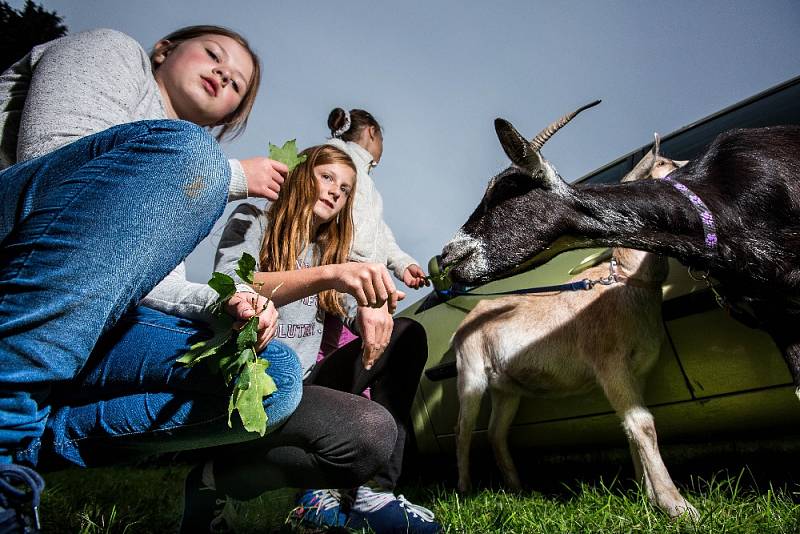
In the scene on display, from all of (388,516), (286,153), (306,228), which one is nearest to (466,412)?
(388,516)

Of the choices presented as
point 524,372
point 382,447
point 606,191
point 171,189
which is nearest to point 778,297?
point 606,191

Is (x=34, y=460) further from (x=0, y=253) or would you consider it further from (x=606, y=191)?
(x=606, y=191)

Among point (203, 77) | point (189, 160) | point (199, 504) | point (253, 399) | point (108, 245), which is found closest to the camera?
point (108, 245)

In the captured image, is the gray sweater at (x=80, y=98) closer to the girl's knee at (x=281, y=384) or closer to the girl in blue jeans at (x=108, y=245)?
the girl in blue jeans at (x=108, y=245)

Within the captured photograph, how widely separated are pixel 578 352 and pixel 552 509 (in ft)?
2.46

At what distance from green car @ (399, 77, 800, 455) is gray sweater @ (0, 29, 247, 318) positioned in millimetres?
1372

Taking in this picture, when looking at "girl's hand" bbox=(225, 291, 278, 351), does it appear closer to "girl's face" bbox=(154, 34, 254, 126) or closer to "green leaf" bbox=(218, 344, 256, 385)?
"green leaf" bbox=(218, 344, 256, 385)

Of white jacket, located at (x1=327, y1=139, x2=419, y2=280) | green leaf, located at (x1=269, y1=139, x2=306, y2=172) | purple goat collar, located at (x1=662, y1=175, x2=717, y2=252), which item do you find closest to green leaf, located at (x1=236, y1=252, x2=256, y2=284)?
green leaf, located at (x1=269, y1=139, x2=306, y2=172)

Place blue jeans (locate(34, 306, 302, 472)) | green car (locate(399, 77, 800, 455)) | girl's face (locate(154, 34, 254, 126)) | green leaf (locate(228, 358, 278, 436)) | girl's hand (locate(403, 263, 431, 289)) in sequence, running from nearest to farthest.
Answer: green leaf (locate(228, 358, 278, 436))
blue jeans (locate(34, 306, 302, 472))
girl's face (locate(154, 34, 254, 126))
green car (locate(399, 77, 800, 455))
girl's hand (locate(403, 263, 431, 289))

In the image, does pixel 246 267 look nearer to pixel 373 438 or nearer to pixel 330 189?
pixel 373 438

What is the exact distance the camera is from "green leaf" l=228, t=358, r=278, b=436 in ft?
4.42

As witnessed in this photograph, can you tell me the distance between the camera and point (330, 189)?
8.62ft

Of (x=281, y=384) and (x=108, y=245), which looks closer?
(x=108, y=245)

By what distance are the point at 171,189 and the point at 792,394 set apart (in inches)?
89.8
